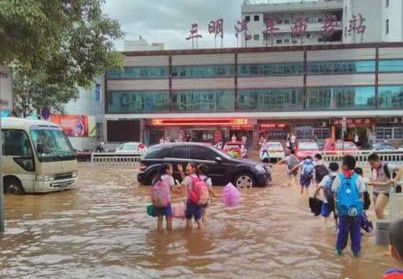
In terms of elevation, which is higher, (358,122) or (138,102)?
(138,102)

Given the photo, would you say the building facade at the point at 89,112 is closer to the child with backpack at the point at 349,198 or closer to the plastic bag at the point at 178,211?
the plastic bag at the point at 178,211

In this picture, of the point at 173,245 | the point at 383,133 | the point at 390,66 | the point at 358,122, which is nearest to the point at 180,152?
the point at 173,245

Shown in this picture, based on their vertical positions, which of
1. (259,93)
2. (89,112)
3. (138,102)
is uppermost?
(259,93)

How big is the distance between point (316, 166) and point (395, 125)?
4707 cm

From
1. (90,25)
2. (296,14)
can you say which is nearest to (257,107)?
(296,14)

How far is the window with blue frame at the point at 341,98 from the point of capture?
60.3 meters

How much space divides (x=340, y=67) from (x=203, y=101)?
1498 cm

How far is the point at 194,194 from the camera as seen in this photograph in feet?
35.7

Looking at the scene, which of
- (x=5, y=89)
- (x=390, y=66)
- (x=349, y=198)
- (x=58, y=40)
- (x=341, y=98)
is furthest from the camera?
(x=341, y=98)

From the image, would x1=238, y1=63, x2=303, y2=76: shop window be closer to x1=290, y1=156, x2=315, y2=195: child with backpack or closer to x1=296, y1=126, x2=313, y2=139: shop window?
x1=296, y1=126, x2=313, y2=139: shop window

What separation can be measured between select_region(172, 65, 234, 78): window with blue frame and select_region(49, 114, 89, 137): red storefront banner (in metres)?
16.6

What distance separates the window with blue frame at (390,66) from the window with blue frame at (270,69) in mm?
8200

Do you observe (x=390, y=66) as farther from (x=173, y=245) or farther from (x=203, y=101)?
(x=173, y=245)

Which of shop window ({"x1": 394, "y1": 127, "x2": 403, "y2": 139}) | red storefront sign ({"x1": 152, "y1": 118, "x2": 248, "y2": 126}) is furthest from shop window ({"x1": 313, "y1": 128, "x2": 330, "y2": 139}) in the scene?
red storefront sign ({"x1": 152, "y1": 118, "x2": 248, "y2": 126})
